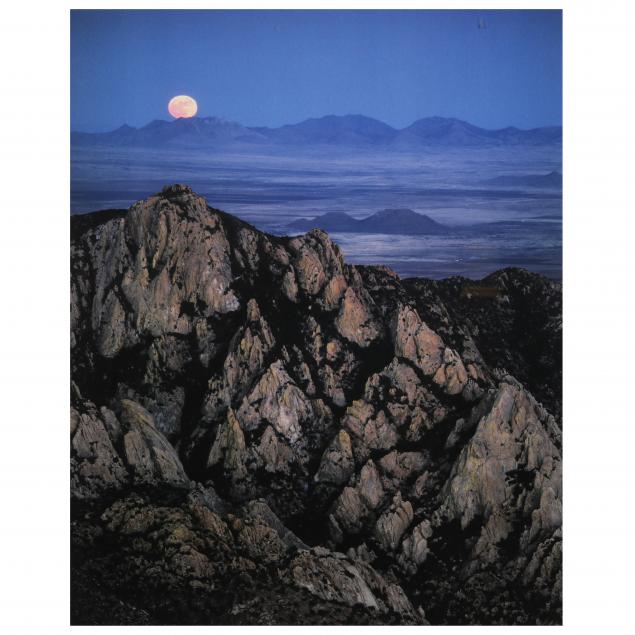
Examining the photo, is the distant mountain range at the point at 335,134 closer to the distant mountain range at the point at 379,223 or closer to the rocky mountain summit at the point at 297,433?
the rocky mountain summit at the point at 297,433

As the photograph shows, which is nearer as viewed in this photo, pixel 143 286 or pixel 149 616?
pixel 149 616

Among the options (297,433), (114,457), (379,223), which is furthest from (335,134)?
(114,457)

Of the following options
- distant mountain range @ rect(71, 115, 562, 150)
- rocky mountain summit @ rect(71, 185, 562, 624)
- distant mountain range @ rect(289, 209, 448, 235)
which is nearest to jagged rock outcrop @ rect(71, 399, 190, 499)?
rocky mountain summit @ rect(71, 185, 562, 624)

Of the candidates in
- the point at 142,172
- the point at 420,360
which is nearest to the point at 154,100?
the point at 142,172

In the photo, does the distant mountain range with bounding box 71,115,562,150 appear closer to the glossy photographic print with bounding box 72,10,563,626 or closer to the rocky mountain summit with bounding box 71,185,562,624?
the glossy photographic print with bounding box 72,10,563,626

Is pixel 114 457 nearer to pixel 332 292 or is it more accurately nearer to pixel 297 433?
pixel 297 433

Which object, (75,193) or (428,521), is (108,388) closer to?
(75,193)

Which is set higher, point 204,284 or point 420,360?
point 204,284
